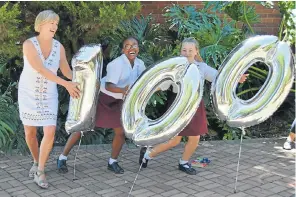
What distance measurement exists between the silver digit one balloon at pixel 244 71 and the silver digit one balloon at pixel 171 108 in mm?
227

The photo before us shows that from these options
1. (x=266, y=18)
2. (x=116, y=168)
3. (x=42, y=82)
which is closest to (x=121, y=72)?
(x=42, y=82)

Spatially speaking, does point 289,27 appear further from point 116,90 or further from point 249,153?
point 116,90

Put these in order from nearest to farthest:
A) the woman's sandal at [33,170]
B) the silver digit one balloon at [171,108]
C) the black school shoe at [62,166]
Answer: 1. the silver digit one balloon at [171,108]
2. the woman's sandal at [33,170]
3. the black school shoe at [62,166]

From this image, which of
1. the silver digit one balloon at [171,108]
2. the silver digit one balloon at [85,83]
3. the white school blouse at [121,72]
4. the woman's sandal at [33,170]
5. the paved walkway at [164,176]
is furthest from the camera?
the woman's sandal at [33,170]

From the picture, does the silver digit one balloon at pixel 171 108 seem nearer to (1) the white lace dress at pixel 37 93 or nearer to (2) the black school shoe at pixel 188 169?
(1) the white lace dress at pixel 37 93

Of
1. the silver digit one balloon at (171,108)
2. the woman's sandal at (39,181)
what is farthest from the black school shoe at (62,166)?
the silver digit one balloon at (171,108)

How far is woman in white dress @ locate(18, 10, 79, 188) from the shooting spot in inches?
153

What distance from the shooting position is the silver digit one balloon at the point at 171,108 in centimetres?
368

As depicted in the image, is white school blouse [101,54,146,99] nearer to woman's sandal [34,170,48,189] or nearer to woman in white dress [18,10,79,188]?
woman in white dress [18,10,79,188]

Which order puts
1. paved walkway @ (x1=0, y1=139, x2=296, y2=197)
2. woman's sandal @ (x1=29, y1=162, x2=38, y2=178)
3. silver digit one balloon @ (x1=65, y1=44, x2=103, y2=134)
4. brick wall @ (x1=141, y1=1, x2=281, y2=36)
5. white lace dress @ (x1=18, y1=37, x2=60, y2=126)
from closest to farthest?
silver digit one balloon @ (x1=65, y1=44, x2=103, y2=134) < white lace dress @ (x1=18, y1=37, x2=60, y2=126) < paved walkway @ (x1=0, y1=139, x2=296, y2=197) < woman's sandal @ (x1=29, y1=162, x2=38, y2=178) < brick wall @ (x1=141, y1=1, x2=281, y2=36)

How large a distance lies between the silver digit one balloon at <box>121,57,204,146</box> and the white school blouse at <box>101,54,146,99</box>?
0.50 meters

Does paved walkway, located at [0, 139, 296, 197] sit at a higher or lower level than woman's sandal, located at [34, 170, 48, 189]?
lower

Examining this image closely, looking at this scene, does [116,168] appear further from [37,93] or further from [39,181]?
[37,93]

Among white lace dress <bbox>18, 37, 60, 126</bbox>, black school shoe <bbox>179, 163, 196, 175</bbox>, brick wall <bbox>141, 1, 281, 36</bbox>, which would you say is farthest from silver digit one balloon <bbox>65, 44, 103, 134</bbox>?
brick wall <bbox>141, 1, 281, 36</bbox>
